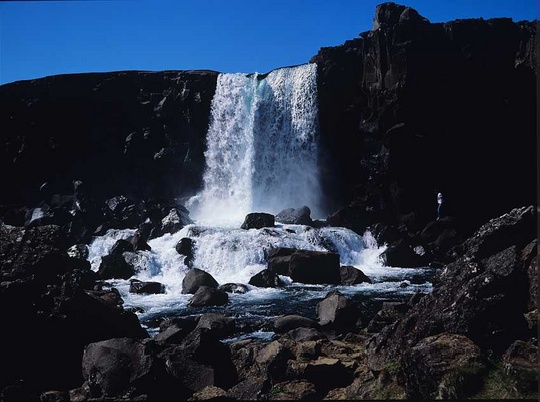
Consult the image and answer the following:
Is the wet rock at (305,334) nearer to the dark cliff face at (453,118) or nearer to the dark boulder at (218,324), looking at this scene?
the dark boulder at (218,324)

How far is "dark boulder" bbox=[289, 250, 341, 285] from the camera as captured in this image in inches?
1058

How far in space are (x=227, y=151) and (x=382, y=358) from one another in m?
39.7

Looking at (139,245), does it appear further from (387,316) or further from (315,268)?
(387,316)

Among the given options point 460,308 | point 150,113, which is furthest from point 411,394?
point 150,113

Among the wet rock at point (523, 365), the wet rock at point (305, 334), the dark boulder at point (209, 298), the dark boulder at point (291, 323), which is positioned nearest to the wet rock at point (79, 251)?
the dark boulder at point (209, 298)

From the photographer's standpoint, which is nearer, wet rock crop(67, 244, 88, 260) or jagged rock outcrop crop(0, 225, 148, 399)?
jagged rock outcrop crop(0, 225, 148, 399)

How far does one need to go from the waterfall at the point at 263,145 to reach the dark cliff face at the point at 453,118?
6915mm

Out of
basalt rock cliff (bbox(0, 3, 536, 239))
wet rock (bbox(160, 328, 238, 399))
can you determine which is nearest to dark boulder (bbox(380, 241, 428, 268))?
basalt rock cliff (bbox(0, 3, 536, 239))

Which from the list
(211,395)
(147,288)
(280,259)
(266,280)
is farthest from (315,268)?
(211,395)

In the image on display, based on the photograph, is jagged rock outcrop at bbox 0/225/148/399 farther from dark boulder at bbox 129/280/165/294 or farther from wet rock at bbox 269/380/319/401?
dark boulder at bbox 129/280/165/294

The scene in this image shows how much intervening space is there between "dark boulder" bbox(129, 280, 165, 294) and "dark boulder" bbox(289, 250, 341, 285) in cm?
792

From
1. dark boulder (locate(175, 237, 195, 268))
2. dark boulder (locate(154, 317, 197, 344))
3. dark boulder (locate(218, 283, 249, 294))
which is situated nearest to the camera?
dark boulder (locate(154, 317, 197, 344))

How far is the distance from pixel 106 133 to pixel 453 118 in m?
37.7

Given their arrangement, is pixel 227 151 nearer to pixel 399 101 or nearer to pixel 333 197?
pixel 333 197
